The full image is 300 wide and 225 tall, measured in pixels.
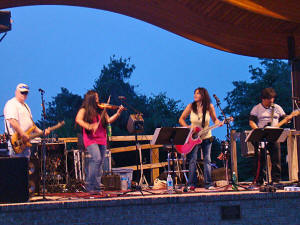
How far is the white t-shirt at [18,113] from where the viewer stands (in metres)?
6.89

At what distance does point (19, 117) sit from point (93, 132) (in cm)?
117

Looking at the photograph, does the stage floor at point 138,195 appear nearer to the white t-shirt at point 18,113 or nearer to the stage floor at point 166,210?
the stage floor at point 166,210

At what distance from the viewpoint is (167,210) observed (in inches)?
219

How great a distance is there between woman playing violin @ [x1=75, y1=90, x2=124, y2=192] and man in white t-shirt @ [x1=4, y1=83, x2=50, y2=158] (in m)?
0.58

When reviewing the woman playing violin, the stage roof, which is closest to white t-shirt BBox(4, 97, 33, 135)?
the woman playing violin

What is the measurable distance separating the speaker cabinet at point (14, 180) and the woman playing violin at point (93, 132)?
4.00ft

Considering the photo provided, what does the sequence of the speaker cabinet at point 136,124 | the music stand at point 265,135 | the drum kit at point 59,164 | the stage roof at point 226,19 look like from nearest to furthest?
the music stand at point 265,135 → the speaker cabinet at point 136,124 → the drum kit at point 59,164 → the stage roof at point 226,19

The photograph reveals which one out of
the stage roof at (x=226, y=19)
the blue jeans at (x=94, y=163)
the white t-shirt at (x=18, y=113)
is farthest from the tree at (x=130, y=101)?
the blue jeans at (x=94, y=163)

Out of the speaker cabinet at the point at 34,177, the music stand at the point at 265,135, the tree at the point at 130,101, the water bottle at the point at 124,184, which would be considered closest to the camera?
the music stand at the point at 265,135

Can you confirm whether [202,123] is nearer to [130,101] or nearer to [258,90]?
[258,90]

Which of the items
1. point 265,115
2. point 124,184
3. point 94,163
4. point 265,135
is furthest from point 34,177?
point 265,115

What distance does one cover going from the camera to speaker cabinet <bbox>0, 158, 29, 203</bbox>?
5.80 metres

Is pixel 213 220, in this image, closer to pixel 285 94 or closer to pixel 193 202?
pixel 193 202

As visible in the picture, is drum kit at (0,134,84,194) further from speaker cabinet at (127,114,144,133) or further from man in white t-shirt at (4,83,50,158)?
speaker cabinet at (127,114,144,133)
